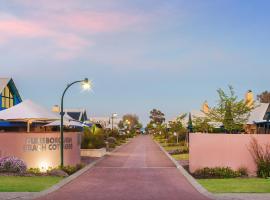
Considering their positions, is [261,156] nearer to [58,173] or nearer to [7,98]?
[58,173]

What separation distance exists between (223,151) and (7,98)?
31.1 meters

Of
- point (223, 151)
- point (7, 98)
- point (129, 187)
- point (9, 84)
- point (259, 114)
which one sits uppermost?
point (9, 84)

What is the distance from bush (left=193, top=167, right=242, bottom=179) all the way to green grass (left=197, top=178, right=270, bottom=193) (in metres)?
1.11

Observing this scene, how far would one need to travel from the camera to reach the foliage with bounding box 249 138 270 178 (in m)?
20.4

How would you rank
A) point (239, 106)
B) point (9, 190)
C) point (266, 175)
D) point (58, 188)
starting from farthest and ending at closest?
point (239, 106)
point (266, 175)
point (58, 188)
point (9, 190)

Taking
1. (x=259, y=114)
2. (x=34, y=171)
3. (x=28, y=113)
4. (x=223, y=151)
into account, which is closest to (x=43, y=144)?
(x=28, y=113)

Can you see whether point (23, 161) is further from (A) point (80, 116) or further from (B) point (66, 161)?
(A) point (80, 116)

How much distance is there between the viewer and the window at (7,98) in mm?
46844

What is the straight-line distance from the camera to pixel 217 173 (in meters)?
20.5

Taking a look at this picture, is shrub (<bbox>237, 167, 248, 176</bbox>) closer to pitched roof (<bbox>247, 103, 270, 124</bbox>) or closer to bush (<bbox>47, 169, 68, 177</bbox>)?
bush (<bbox>47, 169, 68, 177</bbox>)

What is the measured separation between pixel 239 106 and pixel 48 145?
1380 cm

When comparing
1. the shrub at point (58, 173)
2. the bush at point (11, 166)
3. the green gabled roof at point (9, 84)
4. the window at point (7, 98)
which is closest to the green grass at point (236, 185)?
the shrub at point (58, 173)

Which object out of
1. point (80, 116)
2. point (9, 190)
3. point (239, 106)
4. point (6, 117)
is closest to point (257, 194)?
point (9, 190)

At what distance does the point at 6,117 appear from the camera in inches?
933
